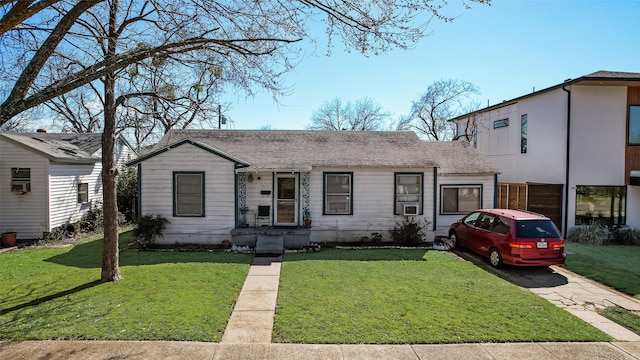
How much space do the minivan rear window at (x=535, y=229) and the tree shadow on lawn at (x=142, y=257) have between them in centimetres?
787

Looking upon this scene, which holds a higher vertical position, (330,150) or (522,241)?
(330,150)

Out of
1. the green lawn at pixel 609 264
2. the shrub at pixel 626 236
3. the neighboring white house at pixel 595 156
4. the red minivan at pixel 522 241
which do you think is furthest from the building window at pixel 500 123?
the red minivan at pixel 522 241

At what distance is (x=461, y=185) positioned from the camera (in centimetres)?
1480

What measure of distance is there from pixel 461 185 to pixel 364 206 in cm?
462

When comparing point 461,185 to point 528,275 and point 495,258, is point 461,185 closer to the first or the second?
point 495,258

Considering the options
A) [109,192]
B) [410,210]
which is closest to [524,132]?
[410,210]

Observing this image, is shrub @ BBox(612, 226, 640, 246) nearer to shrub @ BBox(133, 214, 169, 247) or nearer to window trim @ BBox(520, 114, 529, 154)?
window trim @ BBox(520, 114, 529, 154)

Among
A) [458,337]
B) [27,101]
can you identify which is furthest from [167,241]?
[458,337]

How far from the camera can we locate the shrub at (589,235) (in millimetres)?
13791

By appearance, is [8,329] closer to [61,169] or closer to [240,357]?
[240,357]

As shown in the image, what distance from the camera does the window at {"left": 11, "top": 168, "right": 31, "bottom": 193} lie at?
13914 millimetres

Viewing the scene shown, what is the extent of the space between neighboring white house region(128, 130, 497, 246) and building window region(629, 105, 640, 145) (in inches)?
249

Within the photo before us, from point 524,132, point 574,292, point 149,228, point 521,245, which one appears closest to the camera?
point 574,292

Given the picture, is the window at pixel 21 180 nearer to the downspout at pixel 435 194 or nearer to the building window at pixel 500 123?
the downspout at pixel 435 194
